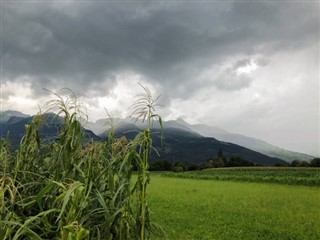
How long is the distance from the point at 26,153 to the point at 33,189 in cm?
43

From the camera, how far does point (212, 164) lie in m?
83.6

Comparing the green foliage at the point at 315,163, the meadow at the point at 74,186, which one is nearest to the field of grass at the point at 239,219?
the meadow at the point at 74,186

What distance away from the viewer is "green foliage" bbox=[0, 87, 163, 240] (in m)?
2.98

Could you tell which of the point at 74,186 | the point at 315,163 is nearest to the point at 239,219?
the point at 74,186

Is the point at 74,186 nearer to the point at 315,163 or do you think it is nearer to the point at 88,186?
the point at 88,186

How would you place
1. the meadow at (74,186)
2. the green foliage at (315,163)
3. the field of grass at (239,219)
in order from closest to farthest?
1. the meadow at (74,186)
2. the field of grass at (239,219)
3. the green foliage at (315,163)

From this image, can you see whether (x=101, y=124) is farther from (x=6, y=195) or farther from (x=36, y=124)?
(x=6, y=195)

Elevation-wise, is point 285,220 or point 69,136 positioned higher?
point 69,136

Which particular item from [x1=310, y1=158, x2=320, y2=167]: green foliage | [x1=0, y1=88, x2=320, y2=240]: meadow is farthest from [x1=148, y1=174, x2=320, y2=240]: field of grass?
[x1=310, y1=158, x2=320, y2=167]: green foliage

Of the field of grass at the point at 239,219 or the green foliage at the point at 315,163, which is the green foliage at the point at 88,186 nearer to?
the field of grass at the point at 239,219

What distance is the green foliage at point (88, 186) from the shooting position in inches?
117

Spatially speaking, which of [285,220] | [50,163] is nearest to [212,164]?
[285,220]

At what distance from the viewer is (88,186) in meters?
3.36

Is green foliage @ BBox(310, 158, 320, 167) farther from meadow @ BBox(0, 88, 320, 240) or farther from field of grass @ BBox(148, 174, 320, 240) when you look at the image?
meadow @ BBox(0, 88, 320, 240)
